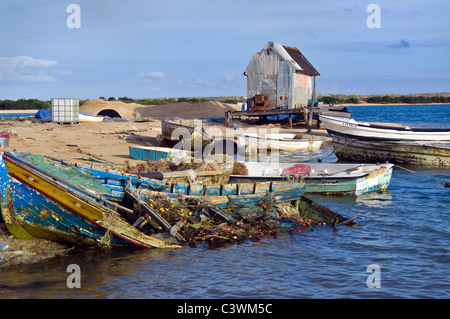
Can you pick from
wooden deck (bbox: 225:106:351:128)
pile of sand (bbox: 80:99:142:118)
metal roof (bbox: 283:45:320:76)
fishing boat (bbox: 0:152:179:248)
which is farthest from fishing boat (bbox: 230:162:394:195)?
pile of sand (bbox: 80:99:142:118)

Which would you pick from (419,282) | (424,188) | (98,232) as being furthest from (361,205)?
(98,232)

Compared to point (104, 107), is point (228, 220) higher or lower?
lower

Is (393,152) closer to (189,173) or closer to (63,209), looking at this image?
(189,173)

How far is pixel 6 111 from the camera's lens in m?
61.4

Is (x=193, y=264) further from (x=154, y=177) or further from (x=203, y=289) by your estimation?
(x=154, y=177)

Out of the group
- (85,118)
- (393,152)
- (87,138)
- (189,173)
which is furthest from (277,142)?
(85,118)

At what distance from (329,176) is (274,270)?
22.2 ft

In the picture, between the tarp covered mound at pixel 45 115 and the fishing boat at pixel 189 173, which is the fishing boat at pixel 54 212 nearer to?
the fishing boat at pixel 189 173

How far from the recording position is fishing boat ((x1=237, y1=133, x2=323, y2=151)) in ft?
80.4

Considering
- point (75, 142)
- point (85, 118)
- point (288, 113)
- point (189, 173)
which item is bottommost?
point (189, 173)

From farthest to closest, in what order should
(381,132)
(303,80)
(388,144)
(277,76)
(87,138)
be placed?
(303,80) → (277,76) → (87,138) → (381,132) → (388,144)

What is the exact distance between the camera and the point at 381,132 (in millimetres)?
22766
